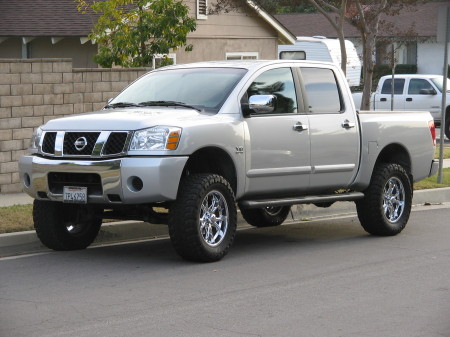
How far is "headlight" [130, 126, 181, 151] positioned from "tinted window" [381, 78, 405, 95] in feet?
75.1

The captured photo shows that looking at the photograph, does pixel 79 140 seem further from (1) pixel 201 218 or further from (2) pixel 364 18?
(2) pixel 364 18

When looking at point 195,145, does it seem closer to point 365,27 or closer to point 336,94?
point 336,94

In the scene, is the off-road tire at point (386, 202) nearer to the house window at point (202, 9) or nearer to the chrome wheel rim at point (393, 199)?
the chrome wheel rim at point (393, 199)

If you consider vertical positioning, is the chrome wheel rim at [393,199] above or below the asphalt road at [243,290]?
above

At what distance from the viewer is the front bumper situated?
9.30 metres

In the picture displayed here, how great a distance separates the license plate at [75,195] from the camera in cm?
964

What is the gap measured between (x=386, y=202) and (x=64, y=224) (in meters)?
3.64

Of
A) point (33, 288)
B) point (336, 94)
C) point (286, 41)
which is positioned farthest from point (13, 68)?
point (286, 41)

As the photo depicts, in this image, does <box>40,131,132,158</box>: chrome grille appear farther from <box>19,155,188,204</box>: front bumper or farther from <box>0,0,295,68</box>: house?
<box>0,0,295,68</box>: house

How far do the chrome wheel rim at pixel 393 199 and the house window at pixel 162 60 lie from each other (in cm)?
830

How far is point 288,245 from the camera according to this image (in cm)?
1120

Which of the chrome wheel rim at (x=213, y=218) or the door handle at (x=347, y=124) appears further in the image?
the door handle at (x=347, y=124)

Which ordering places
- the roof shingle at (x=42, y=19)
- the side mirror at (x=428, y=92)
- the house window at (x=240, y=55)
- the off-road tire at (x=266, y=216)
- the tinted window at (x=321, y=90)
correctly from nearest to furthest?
1. the tinted window at (x=321, y=90)
2. the off-road tire at (x=266, y=216)
3. the roof shingle at (x=42, y=19)
4. the house window at (x=240, y=55)
5. the side mirror at (x=428, y=92)

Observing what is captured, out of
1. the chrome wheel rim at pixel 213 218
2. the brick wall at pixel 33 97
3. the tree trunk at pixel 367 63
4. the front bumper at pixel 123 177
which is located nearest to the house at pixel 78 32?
the tree trunk at pixel 367 63
